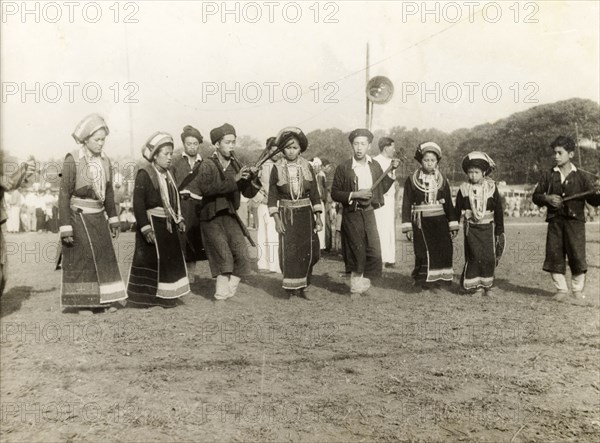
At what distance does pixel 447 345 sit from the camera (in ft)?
14.5

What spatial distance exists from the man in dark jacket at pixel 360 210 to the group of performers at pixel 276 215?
0.01 metres

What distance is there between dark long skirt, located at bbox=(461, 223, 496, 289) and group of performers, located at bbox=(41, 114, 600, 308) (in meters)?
0.01

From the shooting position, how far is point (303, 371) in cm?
390

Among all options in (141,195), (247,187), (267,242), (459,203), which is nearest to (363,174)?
(459,203)

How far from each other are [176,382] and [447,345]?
2044mm

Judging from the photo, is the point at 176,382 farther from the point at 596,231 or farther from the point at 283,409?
the point at 596,231

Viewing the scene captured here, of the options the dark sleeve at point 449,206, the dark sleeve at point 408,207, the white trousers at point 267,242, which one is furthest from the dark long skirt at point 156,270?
the dark sleeve at point 449,206

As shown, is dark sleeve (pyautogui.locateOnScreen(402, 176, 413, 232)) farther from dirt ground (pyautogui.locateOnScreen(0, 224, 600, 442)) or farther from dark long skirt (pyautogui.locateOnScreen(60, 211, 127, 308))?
dark long skirt (pyautogui.locateOnScreen(60, 211, 127, 308))

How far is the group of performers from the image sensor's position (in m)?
5.05

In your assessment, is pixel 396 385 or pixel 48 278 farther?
pixel 48 278

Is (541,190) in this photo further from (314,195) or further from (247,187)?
(247,187)

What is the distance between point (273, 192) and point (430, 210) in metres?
1.75

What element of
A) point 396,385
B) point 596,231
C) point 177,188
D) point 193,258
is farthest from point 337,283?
point 596,231

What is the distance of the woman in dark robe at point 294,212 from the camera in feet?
18.5
